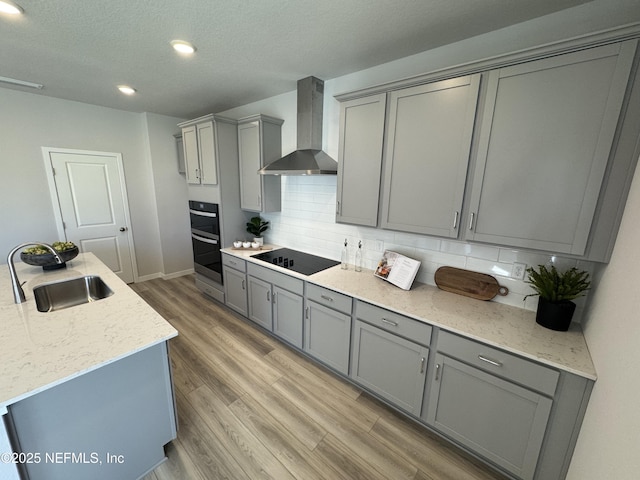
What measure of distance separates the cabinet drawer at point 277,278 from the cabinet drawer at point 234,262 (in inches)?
3.7

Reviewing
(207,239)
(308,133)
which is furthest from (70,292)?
(308,133)

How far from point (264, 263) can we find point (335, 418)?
1518 millimetres

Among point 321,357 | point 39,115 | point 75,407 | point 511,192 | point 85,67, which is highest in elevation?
point 85,67

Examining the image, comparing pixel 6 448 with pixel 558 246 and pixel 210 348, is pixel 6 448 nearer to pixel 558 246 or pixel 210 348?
pixel 210 348

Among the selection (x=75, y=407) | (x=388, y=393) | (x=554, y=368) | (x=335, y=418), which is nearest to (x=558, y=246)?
(x=554, y=368)

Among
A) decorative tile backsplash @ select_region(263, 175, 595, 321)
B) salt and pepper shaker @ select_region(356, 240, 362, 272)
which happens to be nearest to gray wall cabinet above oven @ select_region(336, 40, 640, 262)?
decorative tile backsplash @ select_region(263, 175, 595, 321)

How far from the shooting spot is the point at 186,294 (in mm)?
3816

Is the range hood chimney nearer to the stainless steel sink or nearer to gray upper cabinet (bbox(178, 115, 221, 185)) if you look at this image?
gray upper cabinet (bbox(178, 115, 221, 185))

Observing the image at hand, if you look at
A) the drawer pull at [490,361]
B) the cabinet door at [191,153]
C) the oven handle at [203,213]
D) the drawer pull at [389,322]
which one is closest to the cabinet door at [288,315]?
the drawer pull at [389,322]

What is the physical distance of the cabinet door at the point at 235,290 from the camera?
300cm

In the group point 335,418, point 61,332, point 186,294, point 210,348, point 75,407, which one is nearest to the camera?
point 75,407

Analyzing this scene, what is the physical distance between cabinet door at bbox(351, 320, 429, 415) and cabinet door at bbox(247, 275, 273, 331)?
108cm

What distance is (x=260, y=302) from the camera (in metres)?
2.82

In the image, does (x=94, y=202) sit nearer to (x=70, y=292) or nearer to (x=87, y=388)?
(x=70, y=292)
